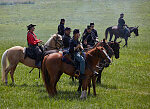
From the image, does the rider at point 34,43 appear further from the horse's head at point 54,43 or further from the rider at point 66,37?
the rider at point 66,37

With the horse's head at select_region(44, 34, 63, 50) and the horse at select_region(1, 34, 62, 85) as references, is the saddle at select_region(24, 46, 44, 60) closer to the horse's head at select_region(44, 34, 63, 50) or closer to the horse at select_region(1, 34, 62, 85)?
the horse at select_region(1, 34, 62, 85)

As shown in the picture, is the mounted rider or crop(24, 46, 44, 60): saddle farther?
the mounted rider

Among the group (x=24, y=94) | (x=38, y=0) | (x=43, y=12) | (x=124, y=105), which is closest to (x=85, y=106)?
(x=124, y=105)

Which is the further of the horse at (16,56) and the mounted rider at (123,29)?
the mounted rider at (123,29)

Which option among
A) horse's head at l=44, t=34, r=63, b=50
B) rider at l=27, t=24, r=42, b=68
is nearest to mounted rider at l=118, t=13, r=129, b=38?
horse's head at l=44, t=34, r=63, b=50

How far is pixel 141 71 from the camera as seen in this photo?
17.4 m

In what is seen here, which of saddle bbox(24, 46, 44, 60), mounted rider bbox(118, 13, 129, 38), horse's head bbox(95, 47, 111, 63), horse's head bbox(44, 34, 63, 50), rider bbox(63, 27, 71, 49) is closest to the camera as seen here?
horse's head bbox(95, 47, 111, 63)

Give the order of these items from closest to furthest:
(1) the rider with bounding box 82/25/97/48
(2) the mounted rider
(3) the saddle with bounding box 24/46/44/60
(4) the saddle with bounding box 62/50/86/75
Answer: (4) the saddle with bounding box 62/50/86/75, (1) the rider with bounding box 82/25/97/48, (3) the saddle with bounding box 24/46/44/60, (2) the mounted rider

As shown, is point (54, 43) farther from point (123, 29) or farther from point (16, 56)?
point (123, 29)

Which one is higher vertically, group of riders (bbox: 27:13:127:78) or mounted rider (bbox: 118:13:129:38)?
group of riders (bbox: 27:13:127:78)

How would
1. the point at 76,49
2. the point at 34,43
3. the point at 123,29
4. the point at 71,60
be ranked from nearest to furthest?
the point at 76,49, the point at 71,60, the point at 34,43, the point at 123,29

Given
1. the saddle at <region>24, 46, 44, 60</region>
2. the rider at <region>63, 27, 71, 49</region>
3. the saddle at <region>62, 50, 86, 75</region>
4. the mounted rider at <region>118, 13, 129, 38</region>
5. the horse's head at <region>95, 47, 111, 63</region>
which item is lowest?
the mounted rider at <region>118, 13, 129, 38</region>

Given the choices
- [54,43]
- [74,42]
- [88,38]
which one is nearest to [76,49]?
[74,42]

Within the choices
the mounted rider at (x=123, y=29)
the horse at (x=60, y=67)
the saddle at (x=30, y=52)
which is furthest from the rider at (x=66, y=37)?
the mounted rider at (x=123, y=29)
